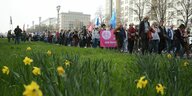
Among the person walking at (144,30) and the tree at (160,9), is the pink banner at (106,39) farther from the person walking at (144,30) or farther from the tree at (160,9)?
the tree at (160,9)

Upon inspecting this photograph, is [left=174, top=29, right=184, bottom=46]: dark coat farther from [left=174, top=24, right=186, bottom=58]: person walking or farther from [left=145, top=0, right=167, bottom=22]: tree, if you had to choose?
[left=145, top=0, right=167, bottom=22]: tree

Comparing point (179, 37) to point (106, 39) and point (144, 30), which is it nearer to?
point (144, 30)

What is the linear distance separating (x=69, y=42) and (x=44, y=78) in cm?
2969

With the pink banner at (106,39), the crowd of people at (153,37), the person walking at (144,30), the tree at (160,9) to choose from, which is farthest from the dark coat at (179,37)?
the tree at (160,9)

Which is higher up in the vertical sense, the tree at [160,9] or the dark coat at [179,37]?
the tree at [160,9]

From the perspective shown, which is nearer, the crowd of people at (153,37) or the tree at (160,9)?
the crowd of people at (153,37)

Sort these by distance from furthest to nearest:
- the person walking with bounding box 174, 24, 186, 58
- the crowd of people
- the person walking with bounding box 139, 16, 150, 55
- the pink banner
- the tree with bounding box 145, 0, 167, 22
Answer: the tree with bounding box 145, 0, 167, 22
the pink banner
the person walking with bounding box 174, 24, 186, 58
the crowd of people
the person walking with bounding box 139, 16, 150, 55

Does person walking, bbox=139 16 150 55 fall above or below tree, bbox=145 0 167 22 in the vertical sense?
below

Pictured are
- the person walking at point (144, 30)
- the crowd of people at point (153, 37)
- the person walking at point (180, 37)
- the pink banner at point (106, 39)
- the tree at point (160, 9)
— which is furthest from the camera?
the tree at point (160, 9)

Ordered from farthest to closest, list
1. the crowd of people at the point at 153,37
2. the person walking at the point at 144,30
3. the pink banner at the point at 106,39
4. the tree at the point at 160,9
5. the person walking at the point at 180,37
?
1. the tree at the point at 160,9
2. the pink banner at the point at 106,39
3. the person walking at the point at 180,37
4. the crowd of people at the point at 153,37
5. the person walking at the point at 144,30

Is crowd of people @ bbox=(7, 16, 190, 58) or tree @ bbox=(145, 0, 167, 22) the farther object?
tree @ bbox=(145, 0, 167, 22)

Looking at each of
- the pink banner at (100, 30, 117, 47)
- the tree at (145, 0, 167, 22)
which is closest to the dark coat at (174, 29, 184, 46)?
the pink banner at (100, 30, 117, 47)

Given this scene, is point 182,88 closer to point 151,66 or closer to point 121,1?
point 151,66

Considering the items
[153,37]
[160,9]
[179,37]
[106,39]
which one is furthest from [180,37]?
[160,9]
